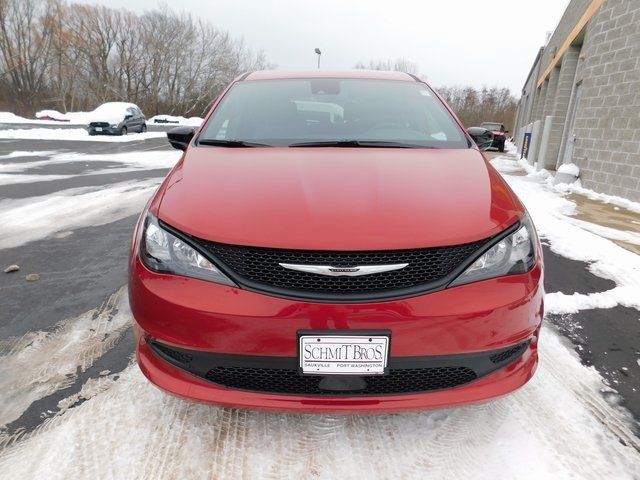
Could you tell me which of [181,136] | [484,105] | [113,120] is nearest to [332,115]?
[181,136]

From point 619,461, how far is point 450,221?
115 centimetres

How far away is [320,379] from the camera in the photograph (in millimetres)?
1528

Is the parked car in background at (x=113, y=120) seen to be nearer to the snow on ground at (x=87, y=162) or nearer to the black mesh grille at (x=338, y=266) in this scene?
the snow on ground at (x=87, y=162)

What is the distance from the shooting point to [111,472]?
1.59 m

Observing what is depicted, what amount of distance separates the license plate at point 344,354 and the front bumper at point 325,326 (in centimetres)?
3

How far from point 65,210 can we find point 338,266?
5110 millimetres

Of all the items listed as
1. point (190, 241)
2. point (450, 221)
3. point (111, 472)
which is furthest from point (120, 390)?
point (450, 221)

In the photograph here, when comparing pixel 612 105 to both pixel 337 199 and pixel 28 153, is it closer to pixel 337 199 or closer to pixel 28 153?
pixel 337 199

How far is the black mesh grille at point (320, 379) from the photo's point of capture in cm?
154

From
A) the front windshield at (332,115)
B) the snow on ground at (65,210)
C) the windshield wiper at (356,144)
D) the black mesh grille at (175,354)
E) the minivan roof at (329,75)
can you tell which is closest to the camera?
the black mesh grille at (175,354)

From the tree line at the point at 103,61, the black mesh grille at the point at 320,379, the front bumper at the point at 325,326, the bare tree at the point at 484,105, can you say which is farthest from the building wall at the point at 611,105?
the tree line at the point at 103,61

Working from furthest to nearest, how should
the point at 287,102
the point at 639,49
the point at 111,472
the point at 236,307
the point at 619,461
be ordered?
1. the point at 639,49
2. the point at 287,102
3. the point at 619,461
4. the point at 111,472
5. the point at 236,307

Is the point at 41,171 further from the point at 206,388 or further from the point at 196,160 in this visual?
the point at 206,388

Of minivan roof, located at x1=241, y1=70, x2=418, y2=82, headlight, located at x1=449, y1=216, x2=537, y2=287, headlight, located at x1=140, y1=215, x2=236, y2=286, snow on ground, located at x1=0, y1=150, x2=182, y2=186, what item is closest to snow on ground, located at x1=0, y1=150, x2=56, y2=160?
snow on ground, located at x1=0, y1=150, x2=182, y2=186
